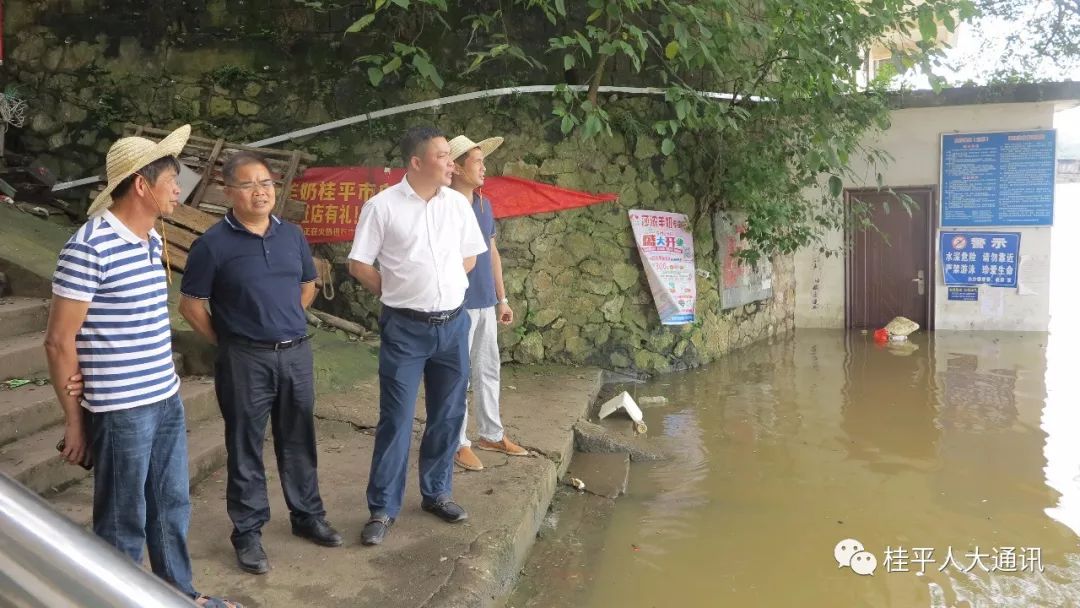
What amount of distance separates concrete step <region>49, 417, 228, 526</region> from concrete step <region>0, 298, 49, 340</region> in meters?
1.06

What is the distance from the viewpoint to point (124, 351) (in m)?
2.02

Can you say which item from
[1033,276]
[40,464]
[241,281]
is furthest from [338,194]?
[1033,276]

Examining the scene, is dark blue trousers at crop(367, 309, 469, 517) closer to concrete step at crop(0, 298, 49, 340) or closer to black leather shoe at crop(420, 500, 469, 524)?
black leather shoe at crop(420, 500, 469, 524)

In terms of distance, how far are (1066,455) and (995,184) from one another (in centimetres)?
510

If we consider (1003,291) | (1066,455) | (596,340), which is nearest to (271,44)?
(596,340)

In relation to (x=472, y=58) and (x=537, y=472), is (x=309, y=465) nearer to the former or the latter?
(x=537, y=472)

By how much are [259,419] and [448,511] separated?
0.87 metres

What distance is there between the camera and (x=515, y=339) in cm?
650

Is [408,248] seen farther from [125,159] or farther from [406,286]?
[125,159]

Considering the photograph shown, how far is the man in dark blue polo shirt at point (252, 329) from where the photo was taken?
98.2 inches

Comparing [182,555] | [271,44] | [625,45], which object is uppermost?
[271,44]

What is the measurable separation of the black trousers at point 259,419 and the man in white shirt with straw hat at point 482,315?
3.08 feet

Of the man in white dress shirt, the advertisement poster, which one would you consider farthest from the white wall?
the man in white dress shirt

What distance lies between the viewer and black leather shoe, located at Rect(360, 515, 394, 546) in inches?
112
